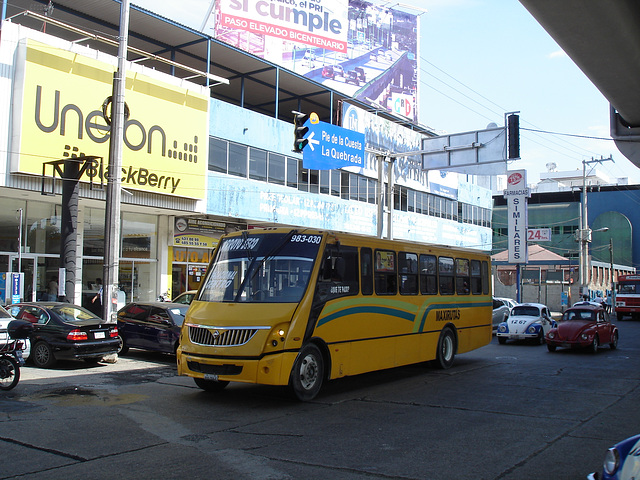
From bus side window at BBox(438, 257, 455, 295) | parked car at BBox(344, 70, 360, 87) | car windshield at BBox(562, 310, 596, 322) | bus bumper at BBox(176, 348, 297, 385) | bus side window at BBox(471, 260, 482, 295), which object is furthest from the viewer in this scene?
parked car at BBox(344, 70, 360, 87)

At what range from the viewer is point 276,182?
2858 cm

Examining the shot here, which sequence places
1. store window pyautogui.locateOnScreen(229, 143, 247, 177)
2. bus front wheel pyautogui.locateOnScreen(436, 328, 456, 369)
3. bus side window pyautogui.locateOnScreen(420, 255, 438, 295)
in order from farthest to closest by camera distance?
1. store window pyautogui.locateOnScreen(229, 143, 247, 177)
2. bus front wheel pyautogui.locateOnScreen(436, 328, 456, 369)
3. bus side window pyautogui.locateOnScreen(420, 255, 438, 295)

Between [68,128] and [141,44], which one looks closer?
[68,128]

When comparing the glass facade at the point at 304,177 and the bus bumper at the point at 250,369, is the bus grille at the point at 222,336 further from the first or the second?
the glass facade at the point at 304,177

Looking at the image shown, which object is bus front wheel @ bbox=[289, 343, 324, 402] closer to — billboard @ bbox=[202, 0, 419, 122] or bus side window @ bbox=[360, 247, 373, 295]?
bus side window @ bbox=[360, 247, 373, 295]

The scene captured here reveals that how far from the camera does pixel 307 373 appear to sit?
10.2 metres

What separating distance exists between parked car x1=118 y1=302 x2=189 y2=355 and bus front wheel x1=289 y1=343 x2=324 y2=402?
577cm

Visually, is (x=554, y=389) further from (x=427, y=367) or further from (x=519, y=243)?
(x=519, y=243)

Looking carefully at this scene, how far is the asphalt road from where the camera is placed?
639 cm

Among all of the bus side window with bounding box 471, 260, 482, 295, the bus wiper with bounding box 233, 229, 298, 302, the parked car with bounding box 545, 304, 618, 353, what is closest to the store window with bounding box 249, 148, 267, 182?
the bus side window with bounding box 471, 260, 482, 295

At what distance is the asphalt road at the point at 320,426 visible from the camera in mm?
6395

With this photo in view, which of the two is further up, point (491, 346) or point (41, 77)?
point (41, 77)

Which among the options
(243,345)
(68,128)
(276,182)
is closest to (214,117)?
(276,182)

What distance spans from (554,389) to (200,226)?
18050 millimetres
